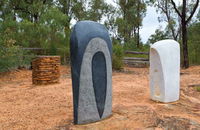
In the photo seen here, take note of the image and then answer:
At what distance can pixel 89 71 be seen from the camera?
3953mm

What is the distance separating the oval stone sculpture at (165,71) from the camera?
17.8 feet

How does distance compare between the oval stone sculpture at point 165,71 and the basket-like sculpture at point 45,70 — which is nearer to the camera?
the oval stone sculpture at point 165,71

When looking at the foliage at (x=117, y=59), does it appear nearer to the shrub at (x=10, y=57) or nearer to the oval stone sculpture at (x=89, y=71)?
the shrub at (x=10, y=57)

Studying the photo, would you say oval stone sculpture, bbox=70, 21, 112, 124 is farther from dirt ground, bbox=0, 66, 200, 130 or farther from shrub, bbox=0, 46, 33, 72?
shrub, bbox=0, 46, 33, 72

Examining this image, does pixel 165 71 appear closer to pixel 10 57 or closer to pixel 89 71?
pixel 89 71

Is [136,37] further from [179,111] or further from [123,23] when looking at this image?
[179,111]

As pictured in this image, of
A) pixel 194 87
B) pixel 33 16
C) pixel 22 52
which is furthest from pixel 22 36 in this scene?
pixel 194 87

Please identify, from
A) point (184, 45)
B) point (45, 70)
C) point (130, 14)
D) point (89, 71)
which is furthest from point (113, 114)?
point (130, 14)

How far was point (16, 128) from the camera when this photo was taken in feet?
12.6

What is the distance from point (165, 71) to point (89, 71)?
7.36 ft

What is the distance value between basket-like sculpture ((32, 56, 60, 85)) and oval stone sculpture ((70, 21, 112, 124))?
4.35 metres

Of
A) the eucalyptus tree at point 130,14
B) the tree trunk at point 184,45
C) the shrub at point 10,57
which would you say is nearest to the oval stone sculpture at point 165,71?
the shrub at point 10,57

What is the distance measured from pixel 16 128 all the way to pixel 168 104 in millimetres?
3172

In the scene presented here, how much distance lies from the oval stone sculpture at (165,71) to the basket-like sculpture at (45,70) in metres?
3.81
